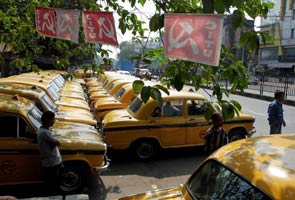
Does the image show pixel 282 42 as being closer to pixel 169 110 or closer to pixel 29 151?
pixel 169 110

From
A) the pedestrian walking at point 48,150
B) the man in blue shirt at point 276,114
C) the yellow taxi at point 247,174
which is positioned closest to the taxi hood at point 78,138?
the pedestrian walking at point 48,150

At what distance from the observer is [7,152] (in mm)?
5641

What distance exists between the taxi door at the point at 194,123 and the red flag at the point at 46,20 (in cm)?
339

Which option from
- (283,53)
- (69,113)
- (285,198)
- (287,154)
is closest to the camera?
(285,198)

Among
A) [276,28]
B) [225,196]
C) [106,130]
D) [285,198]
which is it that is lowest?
[106,130]

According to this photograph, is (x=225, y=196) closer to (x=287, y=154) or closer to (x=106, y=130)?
(x=287, y=154)

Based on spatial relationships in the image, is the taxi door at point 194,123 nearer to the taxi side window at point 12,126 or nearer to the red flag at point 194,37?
the taxi side window at point 12,126

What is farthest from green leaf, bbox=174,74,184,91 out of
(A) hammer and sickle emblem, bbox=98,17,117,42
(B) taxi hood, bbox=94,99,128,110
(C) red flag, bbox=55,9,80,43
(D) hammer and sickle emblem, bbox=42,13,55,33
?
(B) taxi hood, bbox=94,99,128,110

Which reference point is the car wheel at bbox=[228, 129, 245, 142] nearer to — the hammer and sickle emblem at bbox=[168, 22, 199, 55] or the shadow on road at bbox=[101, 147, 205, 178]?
the shadow on road at bbox=[101, 147, 205, 178]

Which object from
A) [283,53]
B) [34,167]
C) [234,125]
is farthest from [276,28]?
[34,167]

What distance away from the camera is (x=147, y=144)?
328 inches

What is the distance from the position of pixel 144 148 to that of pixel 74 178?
2.53 m

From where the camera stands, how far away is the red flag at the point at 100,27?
648cm

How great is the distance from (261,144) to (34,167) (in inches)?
159
